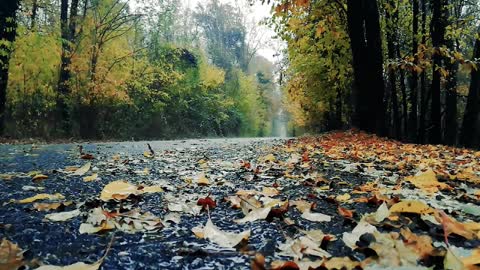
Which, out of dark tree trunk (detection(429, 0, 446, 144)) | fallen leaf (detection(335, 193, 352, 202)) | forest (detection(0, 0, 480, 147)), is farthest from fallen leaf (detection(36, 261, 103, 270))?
dark tree trunk (detection(429, 0, 446, 144))

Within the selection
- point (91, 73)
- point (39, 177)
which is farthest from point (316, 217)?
point (91, 73)

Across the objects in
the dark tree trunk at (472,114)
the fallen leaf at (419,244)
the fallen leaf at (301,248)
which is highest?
the dark tree trunk at (472,114)

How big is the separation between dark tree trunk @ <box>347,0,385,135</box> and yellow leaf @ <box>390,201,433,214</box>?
22.0ft

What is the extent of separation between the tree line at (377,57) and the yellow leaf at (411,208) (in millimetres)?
2806

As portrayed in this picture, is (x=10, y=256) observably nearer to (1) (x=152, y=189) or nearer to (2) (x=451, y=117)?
(1) (x=152, y=189)

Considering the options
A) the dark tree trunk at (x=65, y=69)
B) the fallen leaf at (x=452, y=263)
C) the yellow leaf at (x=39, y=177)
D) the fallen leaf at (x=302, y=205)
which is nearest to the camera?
the fallen leaf at (x=452, y=263)

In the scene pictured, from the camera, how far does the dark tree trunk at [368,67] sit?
8.02 meters

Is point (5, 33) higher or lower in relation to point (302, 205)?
higher

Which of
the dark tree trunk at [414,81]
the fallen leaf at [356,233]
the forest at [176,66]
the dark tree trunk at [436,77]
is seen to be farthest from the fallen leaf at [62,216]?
the dark tree trunk at [414,81]

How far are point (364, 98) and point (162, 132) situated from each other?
15109 mm

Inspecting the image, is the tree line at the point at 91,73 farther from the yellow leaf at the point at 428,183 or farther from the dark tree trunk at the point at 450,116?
the dark tree trunk at the point at 450,116

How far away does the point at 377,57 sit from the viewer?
809 centimetres

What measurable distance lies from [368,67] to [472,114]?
5.81 meters

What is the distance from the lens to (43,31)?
14469 mm
